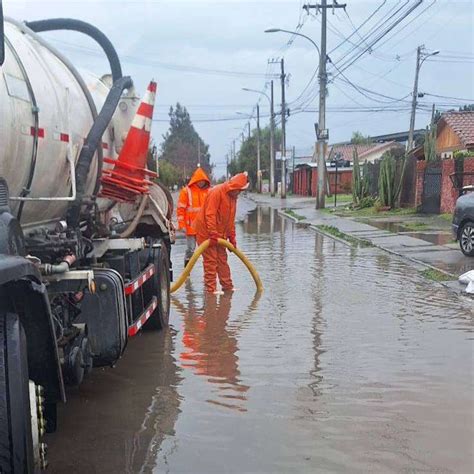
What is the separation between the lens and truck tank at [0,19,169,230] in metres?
4.12

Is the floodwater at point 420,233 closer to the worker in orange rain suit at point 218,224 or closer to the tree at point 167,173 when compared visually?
the worker in orange rain suit at point 218,224

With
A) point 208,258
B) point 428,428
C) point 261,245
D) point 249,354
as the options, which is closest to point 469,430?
point 428,428

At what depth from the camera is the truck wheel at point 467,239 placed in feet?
42.4

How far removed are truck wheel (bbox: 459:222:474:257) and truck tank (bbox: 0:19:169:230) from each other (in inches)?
342

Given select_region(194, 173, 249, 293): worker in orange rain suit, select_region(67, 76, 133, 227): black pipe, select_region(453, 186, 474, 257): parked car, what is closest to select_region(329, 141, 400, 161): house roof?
select_region(453, 186, 474, 257): parked car

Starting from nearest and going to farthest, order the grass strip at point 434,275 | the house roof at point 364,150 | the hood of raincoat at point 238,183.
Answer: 1. the hood of raincoat at point 238,183
2. the grass strip at point 434,275
3. the house roof at point 364,150

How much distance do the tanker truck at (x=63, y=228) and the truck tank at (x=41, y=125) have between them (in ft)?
0.04

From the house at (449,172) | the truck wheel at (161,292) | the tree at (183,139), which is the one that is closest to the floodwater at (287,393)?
the truck wheel at (161,292)

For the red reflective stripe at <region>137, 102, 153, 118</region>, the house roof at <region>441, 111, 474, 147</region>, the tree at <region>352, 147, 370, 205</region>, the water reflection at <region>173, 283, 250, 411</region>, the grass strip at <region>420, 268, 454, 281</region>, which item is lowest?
the water reflection at <region>173, 283, 250, 411</region>

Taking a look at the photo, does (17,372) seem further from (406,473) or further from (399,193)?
(399,193)

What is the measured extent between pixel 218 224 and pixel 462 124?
24654mm

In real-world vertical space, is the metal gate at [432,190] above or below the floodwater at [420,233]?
above

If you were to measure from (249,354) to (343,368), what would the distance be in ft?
3.17

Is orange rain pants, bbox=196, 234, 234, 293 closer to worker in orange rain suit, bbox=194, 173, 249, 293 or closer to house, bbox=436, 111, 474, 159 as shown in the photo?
worker in orange rain suit, bbox=194, 173, 249, 293
